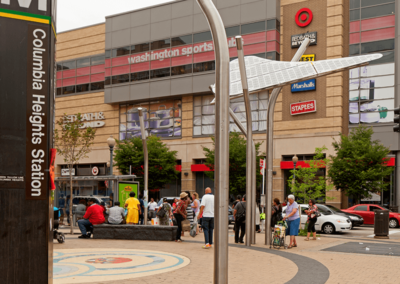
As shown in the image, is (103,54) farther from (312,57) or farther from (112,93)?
(312,57)

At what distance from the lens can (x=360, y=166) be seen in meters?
32.4

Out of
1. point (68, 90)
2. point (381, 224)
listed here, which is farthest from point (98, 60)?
point (381, 224)

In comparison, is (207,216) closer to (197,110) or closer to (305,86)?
(305,86)

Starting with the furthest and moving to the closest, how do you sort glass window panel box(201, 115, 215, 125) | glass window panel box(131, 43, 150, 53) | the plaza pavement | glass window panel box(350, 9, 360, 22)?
glass window panel box(131, 43, 150, 53)
glass window panel box(201, 115, 215, 125)
glass window panel box(350, 9, 360, 22)
the plaza pavement

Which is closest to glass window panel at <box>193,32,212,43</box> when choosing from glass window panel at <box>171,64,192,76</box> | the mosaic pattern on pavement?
glass window panel at <box>171,64,192,76</box>

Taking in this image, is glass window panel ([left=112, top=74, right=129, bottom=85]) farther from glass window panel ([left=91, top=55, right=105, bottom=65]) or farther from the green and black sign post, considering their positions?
the green and black sign post

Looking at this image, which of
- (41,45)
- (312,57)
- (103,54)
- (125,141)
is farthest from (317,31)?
(41,45)

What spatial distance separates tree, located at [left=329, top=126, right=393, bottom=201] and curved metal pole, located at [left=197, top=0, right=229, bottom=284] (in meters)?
27.5

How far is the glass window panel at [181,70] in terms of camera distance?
4200cm

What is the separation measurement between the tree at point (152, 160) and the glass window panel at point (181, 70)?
20.5ft

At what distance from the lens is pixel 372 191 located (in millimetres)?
33094

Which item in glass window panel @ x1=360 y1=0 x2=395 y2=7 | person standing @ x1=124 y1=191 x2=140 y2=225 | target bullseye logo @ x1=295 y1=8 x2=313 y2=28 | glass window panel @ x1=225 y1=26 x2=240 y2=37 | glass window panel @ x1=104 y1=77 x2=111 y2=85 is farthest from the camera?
glass window panel @ x1=104 y1=77 x2=111 y2=85

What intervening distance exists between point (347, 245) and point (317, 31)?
85.2 ft

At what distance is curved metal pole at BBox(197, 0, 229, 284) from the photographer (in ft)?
20.7
